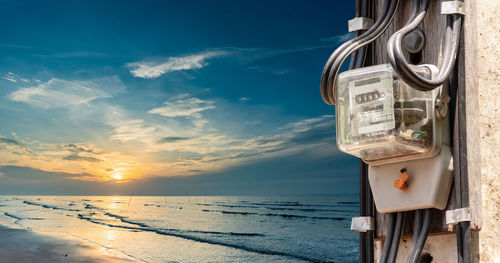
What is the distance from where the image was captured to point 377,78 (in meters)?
1.32

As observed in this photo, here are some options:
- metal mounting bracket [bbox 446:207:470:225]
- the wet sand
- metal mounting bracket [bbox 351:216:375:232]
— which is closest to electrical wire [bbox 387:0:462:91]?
metal mounting bracket [bbox 446:207:470:225]

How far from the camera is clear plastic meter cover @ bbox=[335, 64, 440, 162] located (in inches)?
50.2

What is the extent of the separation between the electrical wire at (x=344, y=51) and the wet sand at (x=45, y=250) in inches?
414

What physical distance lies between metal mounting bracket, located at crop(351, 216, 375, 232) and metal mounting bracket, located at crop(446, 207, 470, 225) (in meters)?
0.29

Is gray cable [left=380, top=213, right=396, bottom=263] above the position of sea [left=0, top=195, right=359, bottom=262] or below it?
above

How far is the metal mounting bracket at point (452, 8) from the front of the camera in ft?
4.42

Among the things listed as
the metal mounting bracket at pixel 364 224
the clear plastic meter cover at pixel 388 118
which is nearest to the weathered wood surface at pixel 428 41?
the metal mounting bracket at pixel 364 224

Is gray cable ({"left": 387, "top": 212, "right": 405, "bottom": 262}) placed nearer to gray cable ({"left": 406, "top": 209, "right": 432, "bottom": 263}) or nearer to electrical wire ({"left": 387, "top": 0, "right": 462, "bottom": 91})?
gray cable ({"left": 406, "top": 209, "right": 432, "bottom": 263})

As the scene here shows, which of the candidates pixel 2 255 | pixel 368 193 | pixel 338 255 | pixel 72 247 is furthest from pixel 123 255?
pixel 368 193

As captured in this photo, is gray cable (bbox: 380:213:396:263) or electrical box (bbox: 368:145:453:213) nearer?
electrical box (bbox: 368:145:453:213)

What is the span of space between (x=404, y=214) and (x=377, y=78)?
0.40m

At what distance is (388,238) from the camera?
143cm

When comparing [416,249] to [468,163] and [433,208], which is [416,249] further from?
[468,163]

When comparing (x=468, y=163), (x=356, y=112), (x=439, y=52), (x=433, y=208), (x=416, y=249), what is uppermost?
(x=439, y=52)
